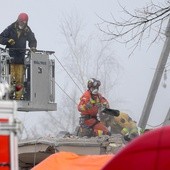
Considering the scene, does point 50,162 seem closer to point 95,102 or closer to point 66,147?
point 66,147

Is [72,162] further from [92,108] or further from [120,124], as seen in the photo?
[120,124]

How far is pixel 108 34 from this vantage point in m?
10.3

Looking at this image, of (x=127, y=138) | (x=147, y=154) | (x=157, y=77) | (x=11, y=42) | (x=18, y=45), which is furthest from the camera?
(x=157, y=77)

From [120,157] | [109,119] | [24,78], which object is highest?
[120,157]

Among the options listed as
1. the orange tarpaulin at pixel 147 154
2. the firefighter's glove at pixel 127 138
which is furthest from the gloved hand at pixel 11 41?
the orange tarpaulin at pixel 147 154

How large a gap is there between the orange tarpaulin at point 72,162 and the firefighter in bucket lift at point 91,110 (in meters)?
4.89

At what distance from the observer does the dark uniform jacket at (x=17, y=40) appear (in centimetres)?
1288

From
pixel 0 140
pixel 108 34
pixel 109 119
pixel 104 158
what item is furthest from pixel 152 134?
pixel 109 119

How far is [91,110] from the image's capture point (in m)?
13.2

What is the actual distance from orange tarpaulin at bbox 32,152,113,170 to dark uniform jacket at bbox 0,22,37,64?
16.0ft

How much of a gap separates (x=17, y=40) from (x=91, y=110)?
203cm

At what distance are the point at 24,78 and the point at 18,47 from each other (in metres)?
Answer: 0.65

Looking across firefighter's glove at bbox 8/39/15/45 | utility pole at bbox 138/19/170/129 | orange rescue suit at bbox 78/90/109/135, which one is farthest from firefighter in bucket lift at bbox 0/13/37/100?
utility pole at bbox 138/19/170/129

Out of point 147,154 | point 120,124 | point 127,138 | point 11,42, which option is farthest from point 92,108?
point 147,154
